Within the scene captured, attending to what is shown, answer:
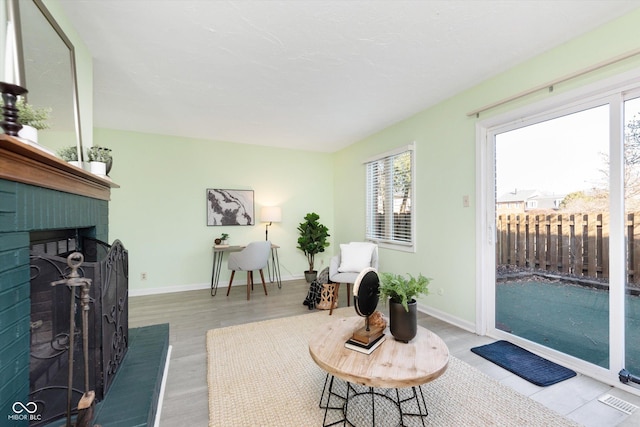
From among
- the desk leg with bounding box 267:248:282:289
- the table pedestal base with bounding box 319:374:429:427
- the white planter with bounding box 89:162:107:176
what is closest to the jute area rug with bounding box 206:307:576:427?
the table pedestal base with bounding box 319:374:429:427

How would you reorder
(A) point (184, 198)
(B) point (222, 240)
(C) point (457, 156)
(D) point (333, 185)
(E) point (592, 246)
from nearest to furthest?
1. (E) point (592, 246)
2. (C) point (457, 156)
3. (A) point (184, 198)
4. (B) point (222, 240)
5. (D) point (333, 185)

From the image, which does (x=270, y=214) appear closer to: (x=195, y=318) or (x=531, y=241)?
(x=195, y=318)

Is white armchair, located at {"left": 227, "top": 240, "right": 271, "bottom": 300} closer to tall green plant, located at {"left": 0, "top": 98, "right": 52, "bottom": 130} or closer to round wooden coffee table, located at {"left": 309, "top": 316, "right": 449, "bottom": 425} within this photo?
round wooden coffee table, located at {"left": 309, "top": 316, "right": 449, "bottom": 425}

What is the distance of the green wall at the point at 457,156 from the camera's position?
73.7 inches

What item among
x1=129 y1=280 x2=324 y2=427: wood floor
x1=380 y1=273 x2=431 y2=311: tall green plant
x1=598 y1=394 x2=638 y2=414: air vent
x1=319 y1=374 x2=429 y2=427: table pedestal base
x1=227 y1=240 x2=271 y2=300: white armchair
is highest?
x1=380 y1=273 x2=431 y2=311: tall green plant

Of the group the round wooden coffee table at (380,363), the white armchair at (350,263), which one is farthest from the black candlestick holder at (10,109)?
the white armchair at (350,263)

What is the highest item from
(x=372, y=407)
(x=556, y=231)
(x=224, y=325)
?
(x=556, y=231)

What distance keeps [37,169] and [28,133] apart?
143 millimetres

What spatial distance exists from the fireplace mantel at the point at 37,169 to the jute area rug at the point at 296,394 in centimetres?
145

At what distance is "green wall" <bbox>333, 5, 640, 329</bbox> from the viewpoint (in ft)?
6.14

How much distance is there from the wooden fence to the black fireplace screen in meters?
3.05

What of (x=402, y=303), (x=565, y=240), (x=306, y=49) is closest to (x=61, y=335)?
(x=402, y=303)

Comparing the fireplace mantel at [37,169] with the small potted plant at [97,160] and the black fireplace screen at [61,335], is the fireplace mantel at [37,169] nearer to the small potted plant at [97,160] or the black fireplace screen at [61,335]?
the small potted plant at [97,160]

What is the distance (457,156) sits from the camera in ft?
9.37
